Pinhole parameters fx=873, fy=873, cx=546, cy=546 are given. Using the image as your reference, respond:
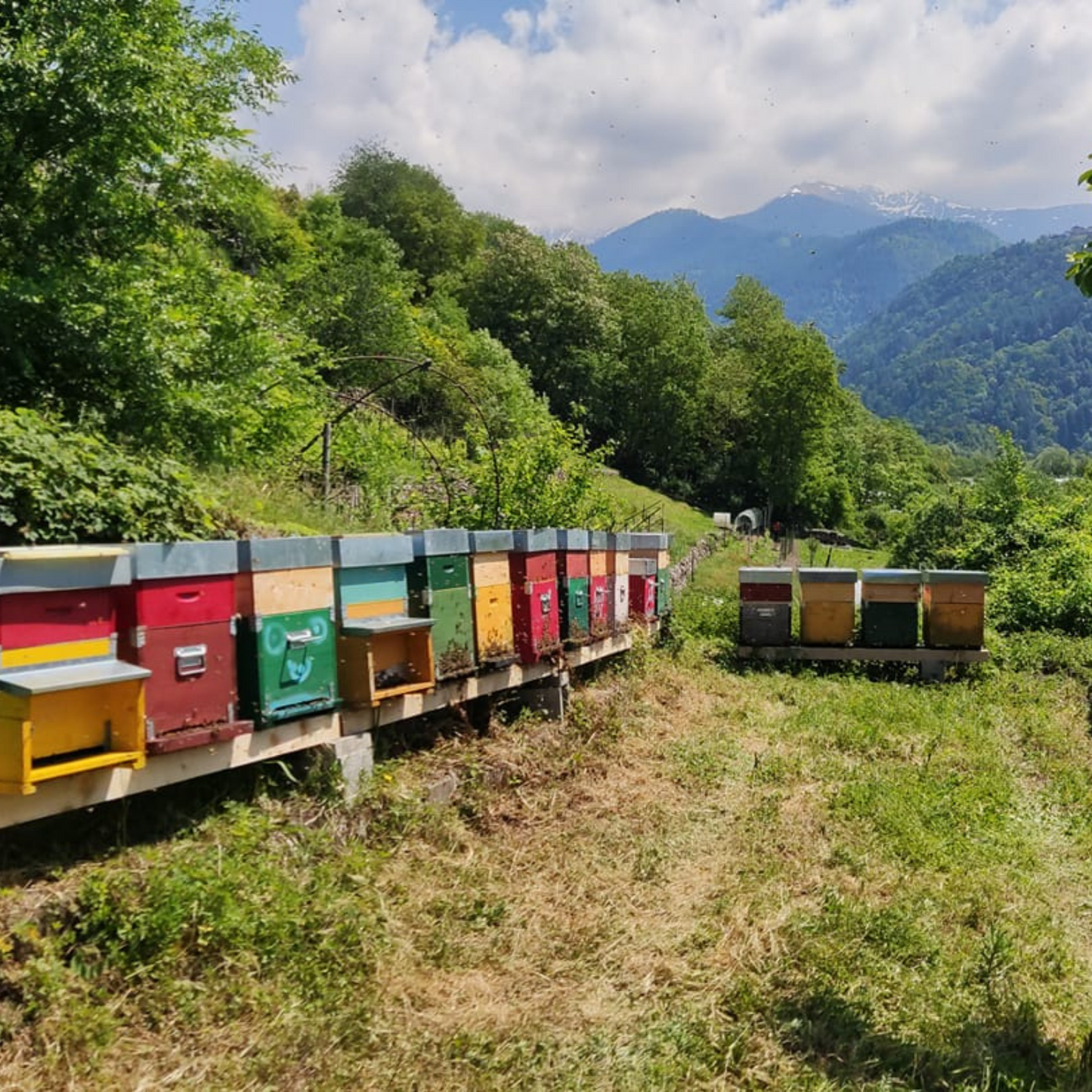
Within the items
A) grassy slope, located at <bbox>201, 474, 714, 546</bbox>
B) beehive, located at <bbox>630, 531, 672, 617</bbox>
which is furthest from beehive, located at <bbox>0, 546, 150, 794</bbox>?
beehive, located at <bbox>630, 531, 672, 617</bbox>

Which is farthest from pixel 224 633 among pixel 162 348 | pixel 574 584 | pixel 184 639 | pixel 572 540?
pixel 162 348

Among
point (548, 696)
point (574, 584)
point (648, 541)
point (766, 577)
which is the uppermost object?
point (648, 541)

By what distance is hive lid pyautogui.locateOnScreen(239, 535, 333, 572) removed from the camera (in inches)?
166

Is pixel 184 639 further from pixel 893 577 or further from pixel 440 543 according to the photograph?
pixel 893 577

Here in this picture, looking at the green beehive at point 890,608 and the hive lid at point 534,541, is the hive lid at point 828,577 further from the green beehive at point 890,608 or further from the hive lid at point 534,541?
the hive lid at point 534,541

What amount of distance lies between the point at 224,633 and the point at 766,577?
8.85m

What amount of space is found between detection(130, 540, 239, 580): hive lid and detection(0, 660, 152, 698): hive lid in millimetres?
401

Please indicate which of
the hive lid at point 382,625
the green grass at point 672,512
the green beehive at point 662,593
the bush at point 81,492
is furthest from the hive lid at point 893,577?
the green grass at point 672,512

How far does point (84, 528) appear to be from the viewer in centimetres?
462

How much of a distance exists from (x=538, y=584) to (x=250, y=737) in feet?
9.49

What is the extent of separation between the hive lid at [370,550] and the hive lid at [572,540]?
2.09m

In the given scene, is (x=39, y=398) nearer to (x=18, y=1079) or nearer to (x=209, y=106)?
(x=209, y=106)

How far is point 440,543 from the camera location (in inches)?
219

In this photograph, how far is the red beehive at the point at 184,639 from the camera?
12.4 ft
